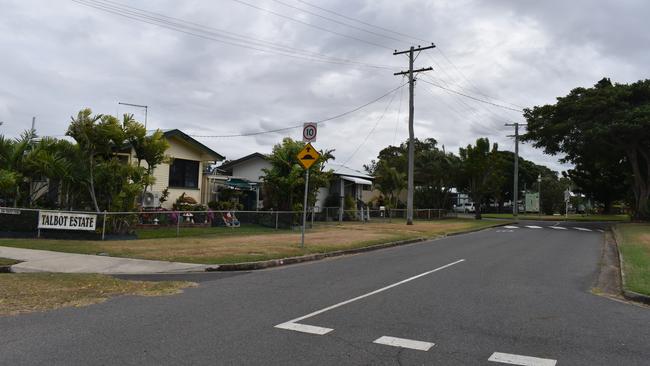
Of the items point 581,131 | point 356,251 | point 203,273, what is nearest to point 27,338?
point 203,273

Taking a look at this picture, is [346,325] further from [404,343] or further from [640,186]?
[640,186]

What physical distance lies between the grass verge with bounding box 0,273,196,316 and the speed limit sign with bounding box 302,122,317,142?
6.75 metres

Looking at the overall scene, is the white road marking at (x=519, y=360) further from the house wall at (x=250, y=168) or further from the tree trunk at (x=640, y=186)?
the tree trunk at (x=640, y=186)

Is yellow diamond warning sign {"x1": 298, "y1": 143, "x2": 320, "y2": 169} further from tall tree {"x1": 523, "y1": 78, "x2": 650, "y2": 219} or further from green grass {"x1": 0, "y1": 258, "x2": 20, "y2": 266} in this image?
tall tree {"x1": 523, "y1": 78, "x2": 650, "y2": 219}

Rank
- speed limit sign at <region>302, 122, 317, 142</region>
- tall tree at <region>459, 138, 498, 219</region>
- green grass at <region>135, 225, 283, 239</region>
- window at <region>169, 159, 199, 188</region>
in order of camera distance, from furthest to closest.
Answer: tall tree at <region>459, 138, 498, 219</region> → window at <region>169, 159, 199, 188</region> → green grass at <region>135, 225, 283, 239</region> → speed limit sign at <region>302, 122, 317, 142</region>

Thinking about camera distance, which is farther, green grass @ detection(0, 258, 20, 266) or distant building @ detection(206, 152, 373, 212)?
distant building @ detection(206, 152, 373, 212)

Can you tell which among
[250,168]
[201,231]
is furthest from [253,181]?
[201,231]

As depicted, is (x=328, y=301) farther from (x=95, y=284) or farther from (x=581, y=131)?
(x=581, y=131)

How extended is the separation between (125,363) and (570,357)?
468 centimetres

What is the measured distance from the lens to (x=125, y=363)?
197 inches

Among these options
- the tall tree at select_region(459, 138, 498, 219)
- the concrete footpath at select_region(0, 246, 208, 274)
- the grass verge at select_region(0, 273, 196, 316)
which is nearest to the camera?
the grass verge at select_region(0, 273, 196, 316)

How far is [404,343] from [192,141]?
854 inches

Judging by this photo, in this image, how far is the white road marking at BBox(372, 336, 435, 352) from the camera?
5734mm

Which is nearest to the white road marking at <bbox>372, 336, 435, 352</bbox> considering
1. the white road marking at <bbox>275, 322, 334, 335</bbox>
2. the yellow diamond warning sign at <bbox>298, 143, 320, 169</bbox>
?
the white road marking at <bbox>275, 322, 334, 335</bbox>
